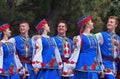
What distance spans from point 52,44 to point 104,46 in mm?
1049

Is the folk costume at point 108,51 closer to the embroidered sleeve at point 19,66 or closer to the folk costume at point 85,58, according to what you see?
the folk costume at point 85,58

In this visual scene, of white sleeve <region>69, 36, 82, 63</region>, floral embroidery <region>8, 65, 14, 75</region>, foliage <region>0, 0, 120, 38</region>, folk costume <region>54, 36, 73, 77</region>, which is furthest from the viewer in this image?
foliage <region>0, 0, 120, 38</region>

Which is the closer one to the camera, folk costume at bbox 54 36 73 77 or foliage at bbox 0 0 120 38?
folk costume at bbox 54 36 73 77

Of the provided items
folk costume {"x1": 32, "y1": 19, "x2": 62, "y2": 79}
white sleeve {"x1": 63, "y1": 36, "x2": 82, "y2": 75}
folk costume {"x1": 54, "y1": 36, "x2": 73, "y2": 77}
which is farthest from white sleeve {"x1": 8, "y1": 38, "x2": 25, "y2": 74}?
white sleeve {"x1": 63, "y1": 36, "x2": 82, "y2": 75}

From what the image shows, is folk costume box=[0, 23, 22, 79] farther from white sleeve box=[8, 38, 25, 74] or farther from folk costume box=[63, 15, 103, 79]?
folk costume box=[63, 15, 103, 79]

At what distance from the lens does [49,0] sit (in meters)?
14.9

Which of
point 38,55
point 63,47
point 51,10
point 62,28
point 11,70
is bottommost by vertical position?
point 11,70

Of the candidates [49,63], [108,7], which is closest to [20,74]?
[49,63]

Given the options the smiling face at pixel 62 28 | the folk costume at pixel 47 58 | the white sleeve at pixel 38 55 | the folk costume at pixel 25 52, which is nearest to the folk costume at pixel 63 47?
the smiling face at pixel 62 28

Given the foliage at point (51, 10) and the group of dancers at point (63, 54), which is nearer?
the group of dancers at point (63, 54)

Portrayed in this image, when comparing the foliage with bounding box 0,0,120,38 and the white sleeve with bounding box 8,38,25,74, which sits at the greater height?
the foliage with bounding box 0,0,120,38

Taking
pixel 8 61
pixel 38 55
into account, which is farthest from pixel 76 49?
pixel 8 61

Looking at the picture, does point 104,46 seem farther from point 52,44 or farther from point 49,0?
point 49,0

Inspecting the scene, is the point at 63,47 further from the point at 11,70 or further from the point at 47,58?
the point at 11,70
